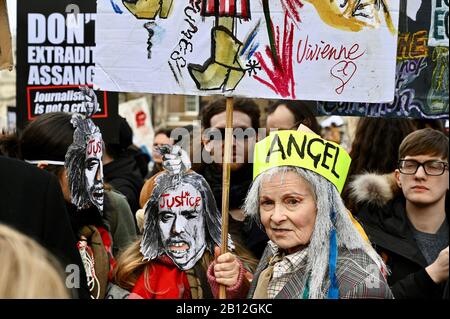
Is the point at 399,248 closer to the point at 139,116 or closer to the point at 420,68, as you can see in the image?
the point at 420,68

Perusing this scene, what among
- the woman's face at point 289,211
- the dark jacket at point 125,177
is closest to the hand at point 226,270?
the woman's face at point 289,211

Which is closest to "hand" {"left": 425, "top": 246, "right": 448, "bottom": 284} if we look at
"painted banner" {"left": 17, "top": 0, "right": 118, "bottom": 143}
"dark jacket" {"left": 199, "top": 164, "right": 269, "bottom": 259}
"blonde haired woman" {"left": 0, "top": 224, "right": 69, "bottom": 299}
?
"dark jacket" {"left": 199, "top": 164, "right": 269, "bottom": 259}

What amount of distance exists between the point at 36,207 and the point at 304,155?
112cm

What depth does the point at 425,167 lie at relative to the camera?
4.64 metres

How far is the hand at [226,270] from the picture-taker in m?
3.86

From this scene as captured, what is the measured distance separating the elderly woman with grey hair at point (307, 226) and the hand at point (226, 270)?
0.39ft

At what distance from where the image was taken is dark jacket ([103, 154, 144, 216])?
20.2 feet

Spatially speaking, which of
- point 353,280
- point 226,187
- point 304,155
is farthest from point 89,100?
point 353,280

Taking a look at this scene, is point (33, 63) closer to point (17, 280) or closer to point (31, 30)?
point (31, 30)

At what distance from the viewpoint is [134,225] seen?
5.07 meters

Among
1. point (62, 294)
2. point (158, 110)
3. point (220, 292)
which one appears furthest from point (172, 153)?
point (158, 110)

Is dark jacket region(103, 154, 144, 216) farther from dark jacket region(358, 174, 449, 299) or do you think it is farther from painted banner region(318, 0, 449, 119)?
dark jacket region(358, 174, 449, 299)

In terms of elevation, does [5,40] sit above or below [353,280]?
above

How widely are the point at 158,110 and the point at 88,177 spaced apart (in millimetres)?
33113
